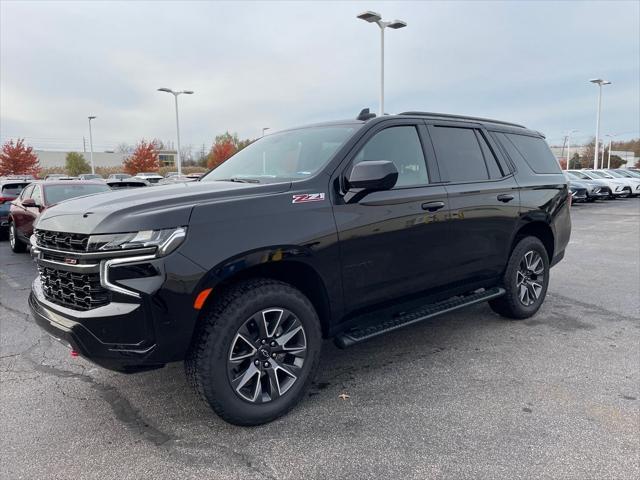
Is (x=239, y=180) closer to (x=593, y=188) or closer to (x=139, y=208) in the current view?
(x=139, y=208)

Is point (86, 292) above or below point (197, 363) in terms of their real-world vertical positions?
above

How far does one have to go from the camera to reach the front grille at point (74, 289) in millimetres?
2703

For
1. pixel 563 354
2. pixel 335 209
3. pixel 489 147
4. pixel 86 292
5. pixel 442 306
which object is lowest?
pixel 563 354

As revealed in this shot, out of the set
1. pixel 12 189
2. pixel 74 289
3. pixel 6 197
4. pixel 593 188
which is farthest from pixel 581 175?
pixel 74 289

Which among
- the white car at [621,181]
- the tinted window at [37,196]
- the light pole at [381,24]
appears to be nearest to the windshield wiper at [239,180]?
the tinted window at [37,196]

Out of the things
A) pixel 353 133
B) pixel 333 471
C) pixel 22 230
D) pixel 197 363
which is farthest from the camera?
pixel 22 230

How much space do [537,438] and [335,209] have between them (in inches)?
73.3

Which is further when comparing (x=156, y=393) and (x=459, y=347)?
(x=459, y=347)

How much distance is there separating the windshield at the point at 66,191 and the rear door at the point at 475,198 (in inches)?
274

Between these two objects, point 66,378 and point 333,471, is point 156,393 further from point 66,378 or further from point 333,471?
point 333,471

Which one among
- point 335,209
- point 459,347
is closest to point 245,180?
point 335,209

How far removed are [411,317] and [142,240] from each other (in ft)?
7.13

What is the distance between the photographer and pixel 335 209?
332cm

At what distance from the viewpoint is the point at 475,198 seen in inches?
170
